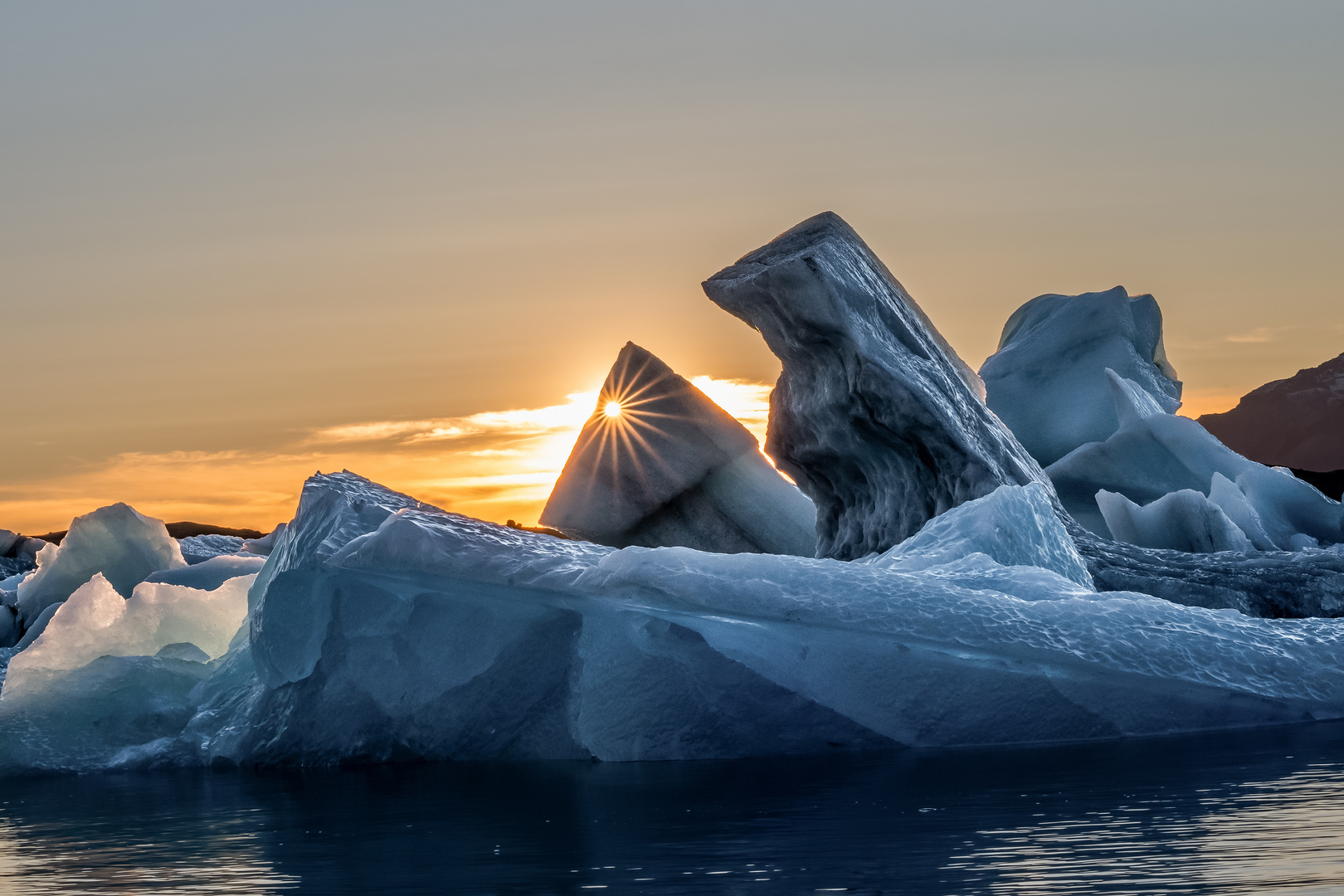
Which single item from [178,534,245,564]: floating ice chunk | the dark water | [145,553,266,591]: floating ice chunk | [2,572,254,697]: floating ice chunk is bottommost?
the dark water

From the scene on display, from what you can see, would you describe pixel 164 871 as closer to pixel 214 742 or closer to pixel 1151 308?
pixel 214 742

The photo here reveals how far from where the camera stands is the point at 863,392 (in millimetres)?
11727

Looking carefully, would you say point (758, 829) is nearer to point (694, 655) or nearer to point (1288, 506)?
point (694, 655)

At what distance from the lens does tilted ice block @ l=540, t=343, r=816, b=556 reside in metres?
16.2

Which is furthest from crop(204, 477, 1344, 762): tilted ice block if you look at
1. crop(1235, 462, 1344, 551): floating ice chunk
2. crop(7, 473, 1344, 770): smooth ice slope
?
crop(1235, 462, 1344, 551): floating ice chunk

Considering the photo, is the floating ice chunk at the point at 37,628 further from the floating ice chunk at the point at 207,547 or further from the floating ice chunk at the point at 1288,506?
the floating ice chunk at the point at 1288,506

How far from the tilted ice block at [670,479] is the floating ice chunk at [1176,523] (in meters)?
3.52

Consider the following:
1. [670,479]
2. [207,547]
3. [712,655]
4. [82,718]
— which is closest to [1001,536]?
[712,655]

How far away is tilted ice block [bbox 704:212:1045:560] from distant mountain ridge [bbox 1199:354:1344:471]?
232 feet

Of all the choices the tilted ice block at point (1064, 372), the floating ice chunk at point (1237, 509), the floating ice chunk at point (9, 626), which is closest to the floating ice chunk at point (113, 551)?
the floating ice chunk at point (9, 626)

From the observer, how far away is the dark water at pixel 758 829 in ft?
11.8

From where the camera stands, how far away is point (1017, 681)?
6832 millimetres

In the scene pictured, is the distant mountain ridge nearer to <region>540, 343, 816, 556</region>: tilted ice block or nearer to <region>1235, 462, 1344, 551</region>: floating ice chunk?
<region>1235, 462, 1344, 551</region>: floating ice chunk

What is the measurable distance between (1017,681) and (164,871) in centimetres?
416
